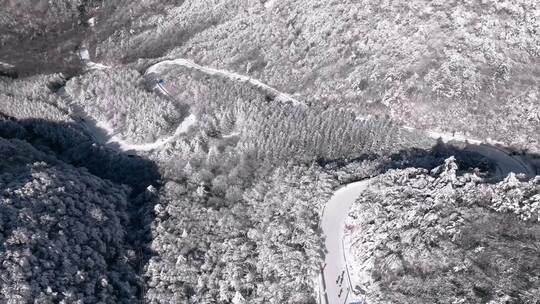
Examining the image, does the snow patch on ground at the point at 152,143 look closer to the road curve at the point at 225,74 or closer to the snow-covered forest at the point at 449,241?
the road curve at the point at 225,74

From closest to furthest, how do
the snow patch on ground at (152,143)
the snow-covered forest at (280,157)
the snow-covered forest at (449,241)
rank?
the snow-covered forest at (449,241) < the snow-covered forest at (280,157) < the snow patch on ground at (152,143)

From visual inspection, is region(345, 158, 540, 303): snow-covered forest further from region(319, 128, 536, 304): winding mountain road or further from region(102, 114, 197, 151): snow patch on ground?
region(102, 114, 197, 151): snow patch on ground

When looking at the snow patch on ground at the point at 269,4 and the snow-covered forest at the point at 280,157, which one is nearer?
the snow-covered forest at the point at 280,157

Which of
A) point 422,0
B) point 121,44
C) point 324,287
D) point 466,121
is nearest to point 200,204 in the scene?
point 324,287

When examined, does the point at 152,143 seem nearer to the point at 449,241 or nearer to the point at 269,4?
the point at 269,4

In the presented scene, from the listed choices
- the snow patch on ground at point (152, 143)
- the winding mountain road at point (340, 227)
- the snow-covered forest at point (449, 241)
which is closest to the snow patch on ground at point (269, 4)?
the snow patch on ground at point (152, 143)

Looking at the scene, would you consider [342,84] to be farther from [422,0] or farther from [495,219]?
[495,219]

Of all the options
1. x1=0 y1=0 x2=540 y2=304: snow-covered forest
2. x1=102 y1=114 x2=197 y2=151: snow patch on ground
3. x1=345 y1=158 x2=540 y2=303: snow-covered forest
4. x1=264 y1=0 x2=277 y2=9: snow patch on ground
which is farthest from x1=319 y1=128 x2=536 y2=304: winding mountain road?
x1=264 y1=0 x2=277 y2=9: snow patch on ground

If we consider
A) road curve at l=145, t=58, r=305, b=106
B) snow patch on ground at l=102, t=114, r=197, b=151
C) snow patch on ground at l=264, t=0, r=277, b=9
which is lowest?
snow patch on ground at l=102, t=114, r=197, b=151
